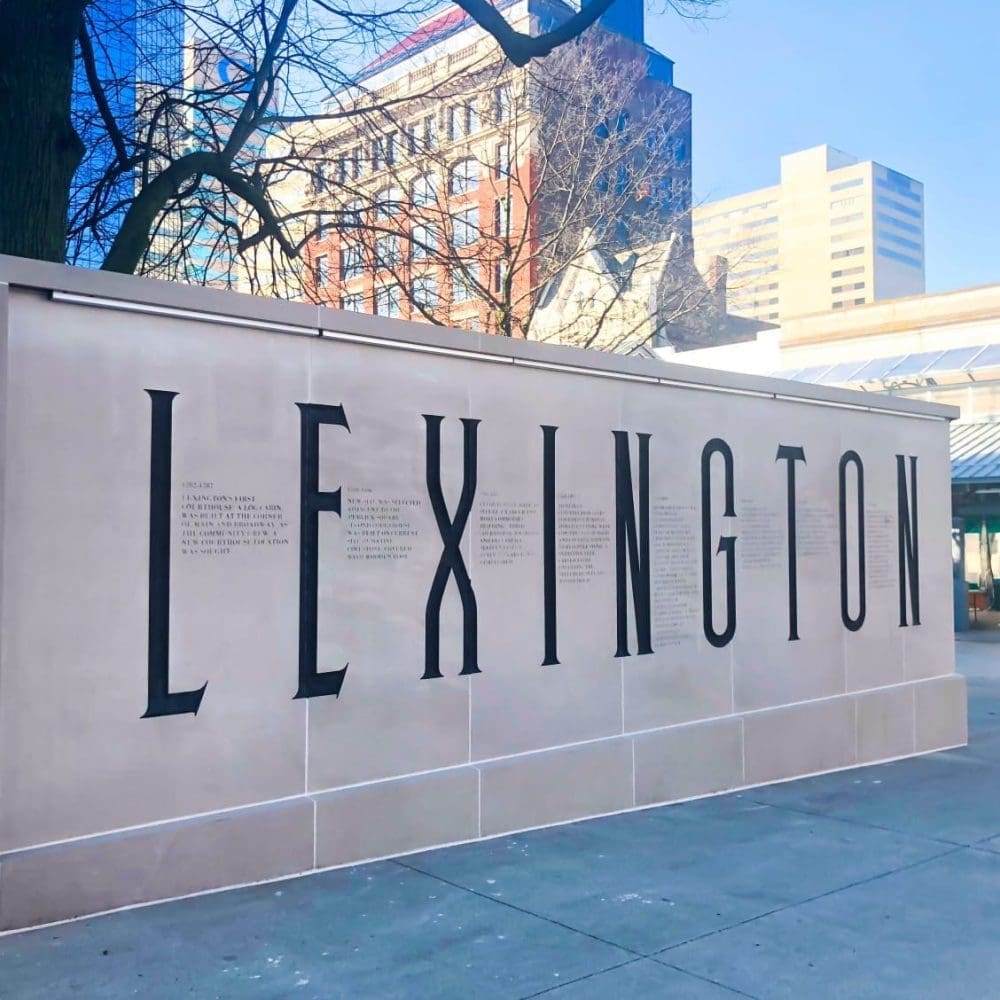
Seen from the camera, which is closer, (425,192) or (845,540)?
(845,540)

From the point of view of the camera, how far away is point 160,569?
516cm

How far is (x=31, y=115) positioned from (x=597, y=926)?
691cm

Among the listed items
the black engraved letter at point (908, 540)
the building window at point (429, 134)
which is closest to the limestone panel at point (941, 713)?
the black engraved letter at point (908, 540)

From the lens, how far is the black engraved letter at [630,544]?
7203mm

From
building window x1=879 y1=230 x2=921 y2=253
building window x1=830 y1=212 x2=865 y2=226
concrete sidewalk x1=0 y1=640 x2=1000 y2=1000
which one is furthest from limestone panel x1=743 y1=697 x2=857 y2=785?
building window x1=879 y1=230 x2=921 y2=253

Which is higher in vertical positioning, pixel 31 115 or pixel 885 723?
pixel 31 115

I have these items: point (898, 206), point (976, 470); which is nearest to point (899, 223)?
point (898, 206)

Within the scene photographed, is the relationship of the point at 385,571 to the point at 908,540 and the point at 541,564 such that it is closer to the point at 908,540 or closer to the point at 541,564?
the point at 541,564

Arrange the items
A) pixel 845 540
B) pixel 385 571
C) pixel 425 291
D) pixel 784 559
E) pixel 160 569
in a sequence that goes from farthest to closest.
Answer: pixel 425 291 → pixel 845 540 → pixel 784 559 → pixel 385 571 → pixel 160 569

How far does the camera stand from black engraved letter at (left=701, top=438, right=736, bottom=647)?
7770mm

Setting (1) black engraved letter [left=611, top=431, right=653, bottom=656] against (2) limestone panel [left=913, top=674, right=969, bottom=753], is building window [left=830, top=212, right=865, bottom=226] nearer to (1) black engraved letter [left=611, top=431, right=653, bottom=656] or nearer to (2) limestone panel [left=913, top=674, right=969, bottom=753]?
(2) limestone panel [left=913, top=674, right=969, bottom=753]

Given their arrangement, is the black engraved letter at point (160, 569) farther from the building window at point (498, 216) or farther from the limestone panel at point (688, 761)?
the building window at point (498, 216)

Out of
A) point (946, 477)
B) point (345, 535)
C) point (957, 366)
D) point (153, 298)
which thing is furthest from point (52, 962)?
point (957, 366)

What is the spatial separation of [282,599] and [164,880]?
55.8 inches
